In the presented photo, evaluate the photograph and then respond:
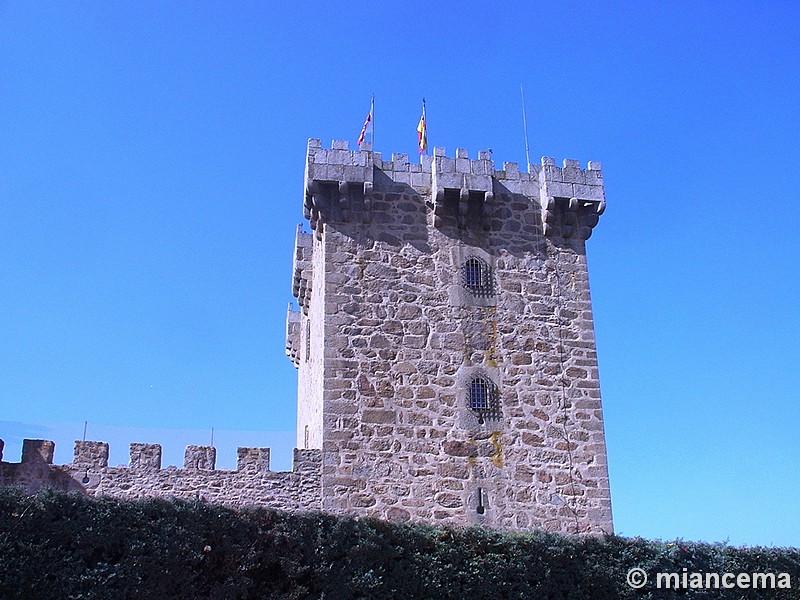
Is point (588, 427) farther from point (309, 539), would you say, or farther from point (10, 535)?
point (10, 535)

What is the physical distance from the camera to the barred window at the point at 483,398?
55.4 feet

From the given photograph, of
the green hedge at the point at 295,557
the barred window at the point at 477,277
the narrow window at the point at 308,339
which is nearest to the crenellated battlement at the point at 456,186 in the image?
the barred window at the point at 477,277

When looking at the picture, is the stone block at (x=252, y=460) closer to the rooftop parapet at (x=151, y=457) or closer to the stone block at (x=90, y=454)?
the rooftop parapet at (x=151, y=457)

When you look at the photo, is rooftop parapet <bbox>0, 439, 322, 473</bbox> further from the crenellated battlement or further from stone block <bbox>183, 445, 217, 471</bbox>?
the crenellated battlement

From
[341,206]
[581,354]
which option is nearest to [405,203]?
[341,206]

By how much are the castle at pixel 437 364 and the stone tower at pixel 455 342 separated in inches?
1.1

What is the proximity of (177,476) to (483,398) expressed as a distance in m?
5.59

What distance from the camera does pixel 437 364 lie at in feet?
56.0

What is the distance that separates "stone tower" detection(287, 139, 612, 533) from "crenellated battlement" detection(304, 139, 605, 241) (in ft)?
0.09

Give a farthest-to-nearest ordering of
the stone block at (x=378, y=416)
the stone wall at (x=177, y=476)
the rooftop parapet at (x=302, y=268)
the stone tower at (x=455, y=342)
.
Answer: the rooftop parapet at (x=302, y=268) < the stone block at (x=378, y=416) < the stone tower at (x=455, y=342) < the stone wall at (x=177, y=476)

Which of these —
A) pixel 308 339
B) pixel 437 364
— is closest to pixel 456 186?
pixel 437 364

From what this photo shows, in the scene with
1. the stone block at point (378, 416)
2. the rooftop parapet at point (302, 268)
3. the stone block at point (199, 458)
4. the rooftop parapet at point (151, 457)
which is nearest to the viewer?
the rooftop parapet at point (151, 457)

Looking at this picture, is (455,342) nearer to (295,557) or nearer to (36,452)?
(295,557)

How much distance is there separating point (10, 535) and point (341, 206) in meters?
8.45
